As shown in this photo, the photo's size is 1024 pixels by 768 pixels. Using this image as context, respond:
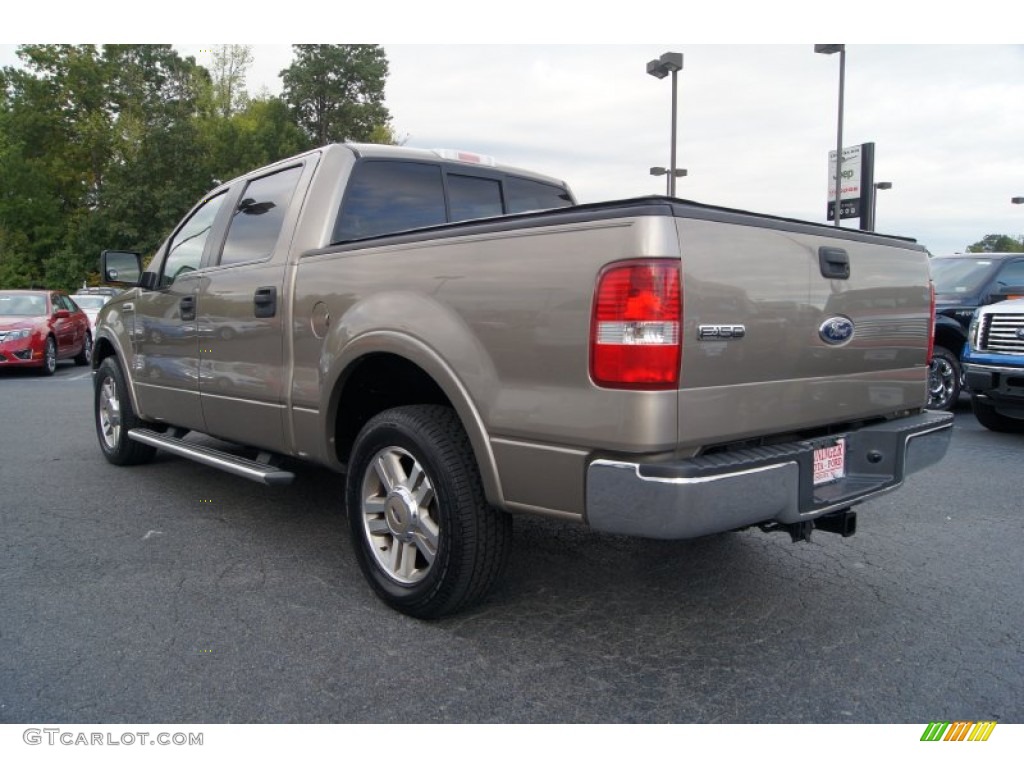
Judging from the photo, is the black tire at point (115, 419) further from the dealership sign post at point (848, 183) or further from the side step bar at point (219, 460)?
the dealership sign post at point (848, 183)

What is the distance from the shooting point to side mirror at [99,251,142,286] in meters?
5.59

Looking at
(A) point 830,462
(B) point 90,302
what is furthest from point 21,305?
(A) point 830,462

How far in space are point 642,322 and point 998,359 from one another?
6304 mm

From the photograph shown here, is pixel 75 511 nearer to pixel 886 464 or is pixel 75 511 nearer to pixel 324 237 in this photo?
pixel 324 237

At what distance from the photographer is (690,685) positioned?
271cm

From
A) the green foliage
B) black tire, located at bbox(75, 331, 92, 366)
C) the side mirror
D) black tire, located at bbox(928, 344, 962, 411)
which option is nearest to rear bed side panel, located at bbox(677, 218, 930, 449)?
the side mirror

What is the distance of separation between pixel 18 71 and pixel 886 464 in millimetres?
52677

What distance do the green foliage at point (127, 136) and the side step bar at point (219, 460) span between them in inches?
1368

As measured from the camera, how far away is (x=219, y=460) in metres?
4.28

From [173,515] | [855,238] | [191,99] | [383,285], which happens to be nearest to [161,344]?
[173,515]

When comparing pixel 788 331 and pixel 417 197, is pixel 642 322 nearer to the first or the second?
pixel 788 331
